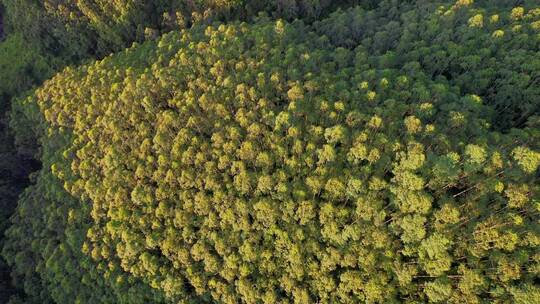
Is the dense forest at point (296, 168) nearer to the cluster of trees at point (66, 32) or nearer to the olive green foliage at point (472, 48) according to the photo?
the olive green foliage at point (472, 48)

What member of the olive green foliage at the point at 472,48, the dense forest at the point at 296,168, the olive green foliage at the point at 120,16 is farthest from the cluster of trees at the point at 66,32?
the olive green foliage at the point at 472,48

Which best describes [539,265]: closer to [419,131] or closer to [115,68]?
[419,131]

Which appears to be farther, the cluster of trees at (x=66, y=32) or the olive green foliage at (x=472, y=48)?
the cluster of trees at (x=66, y=32)

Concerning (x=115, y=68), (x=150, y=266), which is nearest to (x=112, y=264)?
(x=150, y=266)

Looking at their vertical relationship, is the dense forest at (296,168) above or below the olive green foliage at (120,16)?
below

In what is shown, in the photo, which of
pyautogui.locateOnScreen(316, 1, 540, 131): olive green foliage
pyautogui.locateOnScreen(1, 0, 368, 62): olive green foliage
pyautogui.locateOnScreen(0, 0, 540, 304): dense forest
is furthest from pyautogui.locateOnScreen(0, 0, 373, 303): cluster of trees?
pyautogui.locateOnScreen(316, 1, 540, 131): olive green foliage

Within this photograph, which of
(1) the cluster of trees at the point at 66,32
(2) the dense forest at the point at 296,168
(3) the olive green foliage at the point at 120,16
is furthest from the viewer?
(3) the olive green foliage at the point at 120,16

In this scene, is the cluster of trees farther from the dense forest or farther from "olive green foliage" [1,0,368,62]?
the dense forest

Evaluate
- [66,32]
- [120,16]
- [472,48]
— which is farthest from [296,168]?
[66,32]

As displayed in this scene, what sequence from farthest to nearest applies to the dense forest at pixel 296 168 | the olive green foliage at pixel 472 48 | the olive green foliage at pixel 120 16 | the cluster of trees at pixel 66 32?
the olive green foliage at pixel 120 16 → the cluster of trees at pixel 66 32 → the olive green foliage at pixel 472 48 → the dense forest at pixel 296 168
